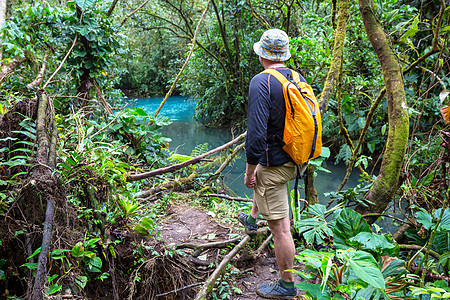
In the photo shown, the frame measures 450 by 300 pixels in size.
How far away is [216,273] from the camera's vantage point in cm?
231

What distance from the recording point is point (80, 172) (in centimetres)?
195

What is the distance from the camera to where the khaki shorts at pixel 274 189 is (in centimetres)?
219

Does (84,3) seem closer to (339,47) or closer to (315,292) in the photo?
(339,47)

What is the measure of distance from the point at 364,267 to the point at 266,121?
1029mm

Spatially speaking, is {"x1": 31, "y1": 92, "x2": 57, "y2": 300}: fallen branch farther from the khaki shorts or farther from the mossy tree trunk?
the mossy tree trunk

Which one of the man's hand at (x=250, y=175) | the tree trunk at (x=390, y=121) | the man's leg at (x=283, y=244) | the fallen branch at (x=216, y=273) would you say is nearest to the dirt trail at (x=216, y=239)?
the fallen branch at (x=216, y=273)

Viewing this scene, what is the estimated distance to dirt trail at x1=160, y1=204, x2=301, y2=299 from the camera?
2633mm

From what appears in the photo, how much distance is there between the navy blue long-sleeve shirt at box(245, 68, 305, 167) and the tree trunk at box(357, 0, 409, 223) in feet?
3.08

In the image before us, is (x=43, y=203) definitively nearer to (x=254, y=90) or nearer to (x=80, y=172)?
(x=80, y=172)

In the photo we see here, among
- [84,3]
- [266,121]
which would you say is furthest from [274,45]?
[84,3]

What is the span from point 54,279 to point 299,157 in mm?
1631

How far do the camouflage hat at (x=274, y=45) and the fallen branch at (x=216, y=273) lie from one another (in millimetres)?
1580

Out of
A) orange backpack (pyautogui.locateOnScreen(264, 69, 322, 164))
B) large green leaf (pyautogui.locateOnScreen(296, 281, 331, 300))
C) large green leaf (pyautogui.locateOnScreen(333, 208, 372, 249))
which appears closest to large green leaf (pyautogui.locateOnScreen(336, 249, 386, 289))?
large green leaf (pyautogui.locateOnScreen(296, 281, 331, 300))

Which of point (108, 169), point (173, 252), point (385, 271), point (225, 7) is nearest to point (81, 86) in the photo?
point (108, 169)
